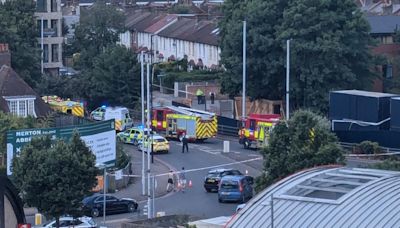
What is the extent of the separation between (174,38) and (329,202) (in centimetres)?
6488

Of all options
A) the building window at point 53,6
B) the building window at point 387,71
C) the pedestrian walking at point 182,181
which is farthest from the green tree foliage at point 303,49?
the building window at point 53,6

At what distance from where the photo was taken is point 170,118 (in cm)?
5894

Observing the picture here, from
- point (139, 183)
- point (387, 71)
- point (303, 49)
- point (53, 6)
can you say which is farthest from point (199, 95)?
point (139, 183)

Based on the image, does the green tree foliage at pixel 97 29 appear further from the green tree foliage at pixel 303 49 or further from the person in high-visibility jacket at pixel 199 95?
the green tree foliage at pixel 303 49

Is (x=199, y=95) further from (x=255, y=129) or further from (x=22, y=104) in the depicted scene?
(x=22, y=104)

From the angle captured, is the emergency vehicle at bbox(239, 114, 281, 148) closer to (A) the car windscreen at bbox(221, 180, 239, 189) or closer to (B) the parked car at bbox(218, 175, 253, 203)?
(B) the parked car at bbox(218, 175, 253, 203)

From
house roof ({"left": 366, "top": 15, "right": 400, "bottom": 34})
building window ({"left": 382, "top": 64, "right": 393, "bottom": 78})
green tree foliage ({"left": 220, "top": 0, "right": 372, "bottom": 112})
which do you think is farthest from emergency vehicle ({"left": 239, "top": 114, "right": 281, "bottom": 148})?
house roof ({"left": 366, "top": 15, "right": 400, "bottom": 34})

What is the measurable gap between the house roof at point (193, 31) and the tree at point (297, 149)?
44.5 m

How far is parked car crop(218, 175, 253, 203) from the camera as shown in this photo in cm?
4303

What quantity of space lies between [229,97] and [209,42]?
16224mm

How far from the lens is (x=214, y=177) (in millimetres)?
45531

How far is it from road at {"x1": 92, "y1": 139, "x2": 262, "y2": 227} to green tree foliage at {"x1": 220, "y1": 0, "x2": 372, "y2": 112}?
5.70 meters

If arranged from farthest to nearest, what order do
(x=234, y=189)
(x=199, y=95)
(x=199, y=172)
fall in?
(x=199, y=95) < (x=199, y=172) < (x=234, y=189)

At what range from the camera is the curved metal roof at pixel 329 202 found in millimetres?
25281
